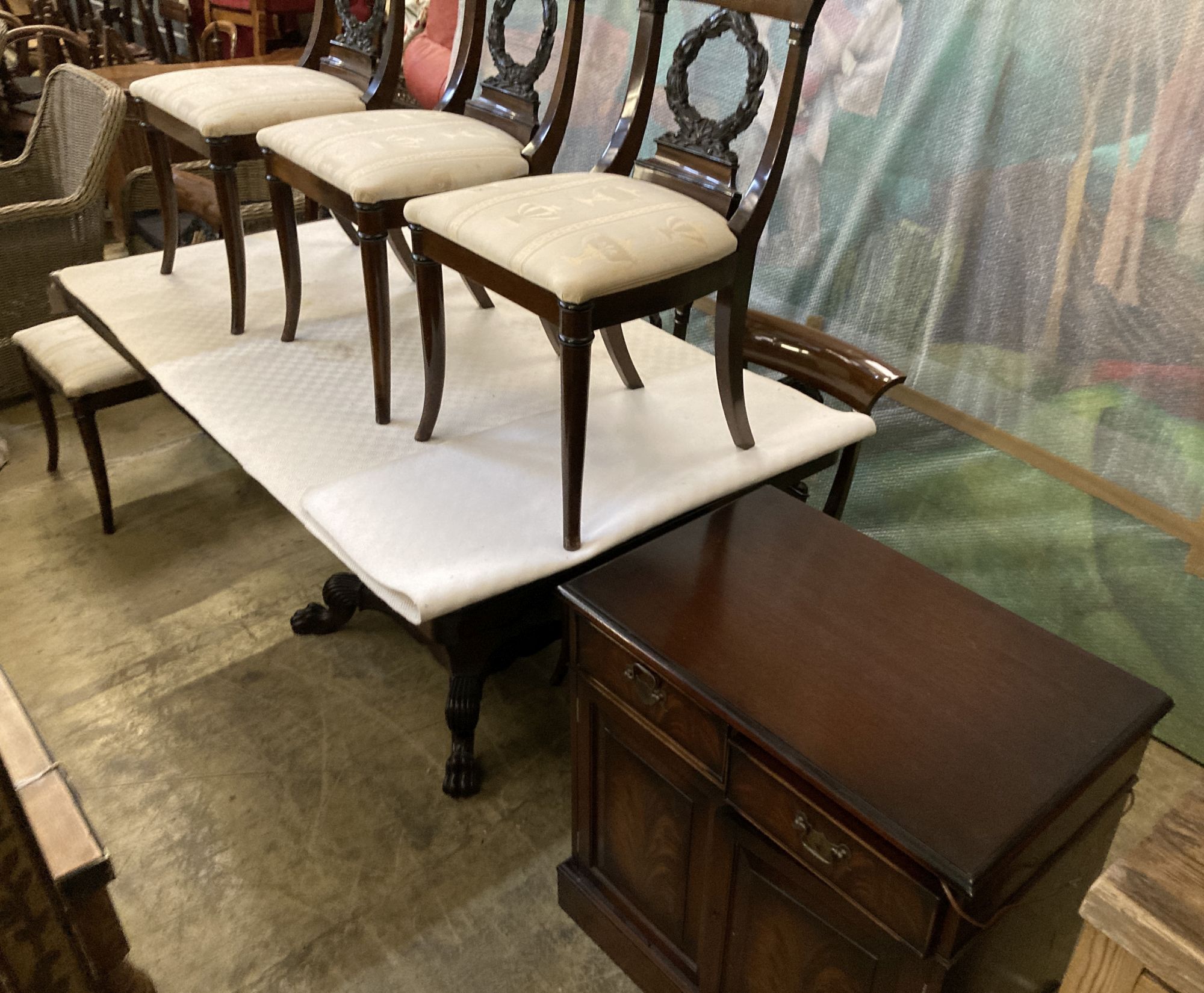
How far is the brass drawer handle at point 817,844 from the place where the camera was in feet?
3.11

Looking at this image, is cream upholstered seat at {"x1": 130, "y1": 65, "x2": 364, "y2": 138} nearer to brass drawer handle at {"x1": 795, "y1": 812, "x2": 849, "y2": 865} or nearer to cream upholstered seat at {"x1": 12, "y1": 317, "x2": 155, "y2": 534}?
cream upholstered seat at {"x1": 12, "y1": 317, "x2": 155, "y2": 534}

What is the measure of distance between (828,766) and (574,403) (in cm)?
64

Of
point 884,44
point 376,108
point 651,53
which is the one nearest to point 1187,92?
point 884,44

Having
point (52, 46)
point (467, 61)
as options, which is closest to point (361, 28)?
point (467, 61)

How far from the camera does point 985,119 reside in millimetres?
1687

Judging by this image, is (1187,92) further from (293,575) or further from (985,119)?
(293,575)

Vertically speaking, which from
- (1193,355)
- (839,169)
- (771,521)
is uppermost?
(839,169)

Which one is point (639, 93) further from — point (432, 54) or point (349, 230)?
point (432, 54)

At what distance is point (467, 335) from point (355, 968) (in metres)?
1.28

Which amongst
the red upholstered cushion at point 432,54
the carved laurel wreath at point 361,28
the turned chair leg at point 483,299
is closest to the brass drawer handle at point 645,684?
the turned chair leg at point 483,299

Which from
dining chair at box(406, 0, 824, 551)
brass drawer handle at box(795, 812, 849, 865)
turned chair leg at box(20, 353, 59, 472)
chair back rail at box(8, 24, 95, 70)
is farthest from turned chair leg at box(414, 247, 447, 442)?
chair back rail at box(8, 24, 95, 70)

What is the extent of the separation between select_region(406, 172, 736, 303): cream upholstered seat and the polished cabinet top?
37 cm

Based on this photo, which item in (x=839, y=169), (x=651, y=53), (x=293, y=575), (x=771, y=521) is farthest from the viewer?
(x=293, y=575)

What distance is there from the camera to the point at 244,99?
1.99 m
